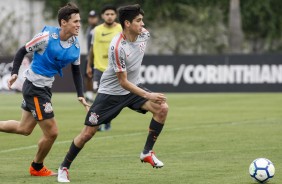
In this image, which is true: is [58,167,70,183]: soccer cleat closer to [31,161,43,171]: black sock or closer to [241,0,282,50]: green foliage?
[31,161,43,171]: black sock

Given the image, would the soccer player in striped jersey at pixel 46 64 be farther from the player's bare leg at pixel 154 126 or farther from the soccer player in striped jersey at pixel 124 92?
the player's bare leg at pixel 154 126

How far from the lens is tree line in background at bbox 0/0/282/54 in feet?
157

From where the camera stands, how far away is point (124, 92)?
37.4ft

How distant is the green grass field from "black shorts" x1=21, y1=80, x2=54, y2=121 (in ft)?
2.69

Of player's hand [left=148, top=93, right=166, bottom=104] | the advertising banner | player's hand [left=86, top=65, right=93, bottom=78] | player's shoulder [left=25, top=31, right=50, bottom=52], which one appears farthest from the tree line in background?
player's hand [left=148, top=93, right=166, bottom=104]

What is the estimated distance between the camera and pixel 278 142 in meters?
15.0

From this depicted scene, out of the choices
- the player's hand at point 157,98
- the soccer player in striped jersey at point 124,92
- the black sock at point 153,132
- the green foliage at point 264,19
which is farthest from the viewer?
the green foliage at point 264,19

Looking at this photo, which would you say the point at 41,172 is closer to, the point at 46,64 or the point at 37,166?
the point at 37,166

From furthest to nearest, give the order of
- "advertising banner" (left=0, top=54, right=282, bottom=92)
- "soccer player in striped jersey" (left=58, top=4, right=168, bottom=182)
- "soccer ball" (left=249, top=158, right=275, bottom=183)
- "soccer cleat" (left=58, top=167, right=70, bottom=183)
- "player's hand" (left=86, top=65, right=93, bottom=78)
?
1. "advertising banner" (left=0, top=54, right=282, bottom=92)
2. "player's hand" (left=86, top=65, right=93, bottom=78)
3. "soccer player in striped jersey" (left=58, top=4, right=168, bottom=182)
4. "soccer cleat" (left=58, top=167, right=70, bottom=183)
5. "soccer ball" (left=249, top=158, right=275, bottom=183)

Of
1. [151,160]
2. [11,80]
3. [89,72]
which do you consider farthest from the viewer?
[89,72]

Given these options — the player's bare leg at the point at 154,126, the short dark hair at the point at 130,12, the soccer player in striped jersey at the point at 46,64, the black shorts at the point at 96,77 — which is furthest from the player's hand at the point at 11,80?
the black shorts at the point at 96,77

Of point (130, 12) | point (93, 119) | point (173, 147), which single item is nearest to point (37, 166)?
point (93, 119)

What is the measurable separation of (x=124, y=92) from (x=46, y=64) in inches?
41.7

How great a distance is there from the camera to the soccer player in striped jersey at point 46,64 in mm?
11250
